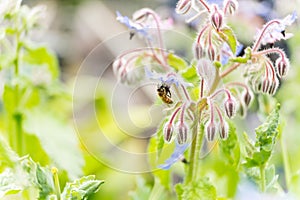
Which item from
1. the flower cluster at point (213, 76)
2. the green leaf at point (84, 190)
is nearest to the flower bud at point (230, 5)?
the flower cluster at point (213, 76)

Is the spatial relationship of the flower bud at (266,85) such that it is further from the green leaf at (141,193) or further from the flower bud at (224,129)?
the green leaf at (141,193)

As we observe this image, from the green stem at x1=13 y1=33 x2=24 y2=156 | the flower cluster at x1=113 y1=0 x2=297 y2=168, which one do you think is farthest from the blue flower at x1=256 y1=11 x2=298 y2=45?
the green stem at x1=13 y1=33 x2=24 y2=156

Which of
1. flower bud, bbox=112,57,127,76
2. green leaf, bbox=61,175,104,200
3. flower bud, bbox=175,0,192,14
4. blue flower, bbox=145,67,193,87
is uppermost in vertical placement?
flower bud, bbox=175,0,192,14

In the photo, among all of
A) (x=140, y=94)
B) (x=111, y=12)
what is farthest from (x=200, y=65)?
(x=111, y=12)

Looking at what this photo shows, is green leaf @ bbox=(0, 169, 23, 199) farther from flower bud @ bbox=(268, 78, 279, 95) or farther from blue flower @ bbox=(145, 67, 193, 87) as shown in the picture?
flower bud @ bbox=(268, 78, 279, 95)

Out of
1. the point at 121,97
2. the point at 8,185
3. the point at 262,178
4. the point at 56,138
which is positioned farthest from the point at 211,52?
the point at 121,97

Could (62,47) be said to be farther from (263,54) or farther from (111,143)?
(263,54)
